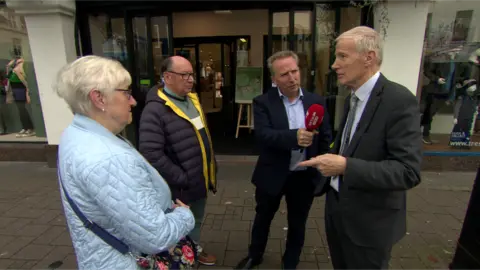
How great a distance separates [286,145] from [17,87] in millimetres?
6424

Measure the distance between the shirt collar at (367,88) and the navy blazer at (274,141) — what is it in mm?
656

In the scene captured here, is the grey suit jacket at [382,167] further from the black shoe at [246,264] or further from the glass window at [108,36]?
the glass window at [108,36]

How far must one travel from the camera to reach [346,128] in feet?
5.55

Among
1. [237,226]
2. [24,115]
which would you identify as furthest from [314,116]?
[24,115]

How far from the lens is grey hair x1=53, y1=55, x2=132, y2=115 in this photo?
1168 mm

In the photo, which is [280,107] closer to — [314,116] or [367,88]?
[314,116]

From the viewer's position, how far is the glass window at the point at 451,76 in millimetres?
4938

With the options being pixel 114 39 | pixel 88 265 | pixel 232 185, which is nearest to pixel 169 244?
pixel 88 265

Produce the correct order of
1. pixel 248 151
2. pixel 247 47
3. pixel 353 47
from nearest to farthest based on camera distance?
pixel 353 47
pixel 248 151
pixel 247 47

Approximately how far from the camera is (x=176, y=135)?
6.98 feet

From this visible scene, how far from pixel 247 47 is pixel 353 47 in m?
6.68

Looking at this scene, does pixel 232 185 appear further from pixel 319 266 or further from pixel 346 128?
pixel 346 128

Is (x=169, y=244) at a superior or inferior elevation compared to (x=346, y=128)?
inferior

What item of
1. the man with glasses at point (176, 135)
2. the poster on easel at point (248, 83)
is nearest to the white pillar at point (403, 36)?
the poster on easel at point (248, 83)
